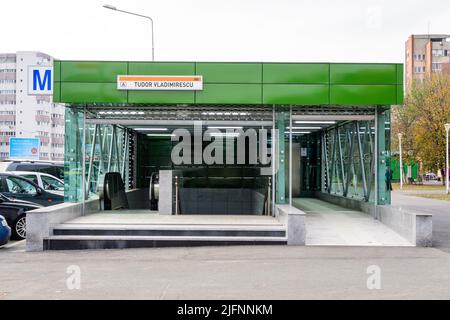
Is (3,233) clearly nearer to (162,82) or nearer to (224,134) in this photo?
(162,82)

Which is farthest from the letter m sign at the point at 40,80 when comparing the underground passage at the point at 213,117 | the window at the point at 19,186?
the window at the point at 19,186

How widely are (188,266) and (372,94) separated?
7.58 m

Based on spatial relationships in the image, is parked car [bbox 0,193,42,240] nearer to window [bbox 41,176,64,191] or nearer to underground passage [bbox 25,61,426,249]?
underground passage [bbox 25,61,426,249]

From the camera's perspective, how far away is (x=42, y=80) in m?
16.7

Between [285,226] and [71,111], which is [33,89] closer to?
[71,111]

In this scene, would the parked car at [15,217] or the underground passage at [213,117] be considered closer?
the underground passage at [213,117]

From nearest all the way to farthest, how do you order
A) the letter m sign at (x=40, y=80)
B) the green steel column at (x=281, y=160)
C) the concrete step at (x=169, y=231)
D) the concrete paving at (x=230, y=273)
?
the concrete paving at (x=230, y=273) < the concrete step at (x=169, y=231) < the green steel column at (x=281, y=160) < the letter m sign at (x=40, y=80)

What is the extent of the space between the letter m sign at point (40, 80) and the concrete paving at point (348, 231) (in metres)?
8.26

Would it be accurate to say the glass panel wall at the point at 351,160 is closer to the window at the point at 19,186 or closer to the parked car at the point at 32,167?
the window at the point at 19,186

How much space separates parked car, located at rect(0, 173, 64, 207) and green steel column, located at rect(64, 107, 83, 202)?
259 centimetres

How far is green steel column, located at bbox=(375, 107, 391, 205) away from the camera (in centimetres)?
1591

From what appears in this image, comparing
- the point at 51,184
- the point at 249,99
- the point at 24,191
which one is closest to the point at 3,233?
the point at 24,191

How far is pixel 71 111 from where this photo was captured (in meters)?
16.0

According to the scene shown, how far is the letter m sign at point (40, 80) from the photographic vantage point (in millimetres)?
16547
